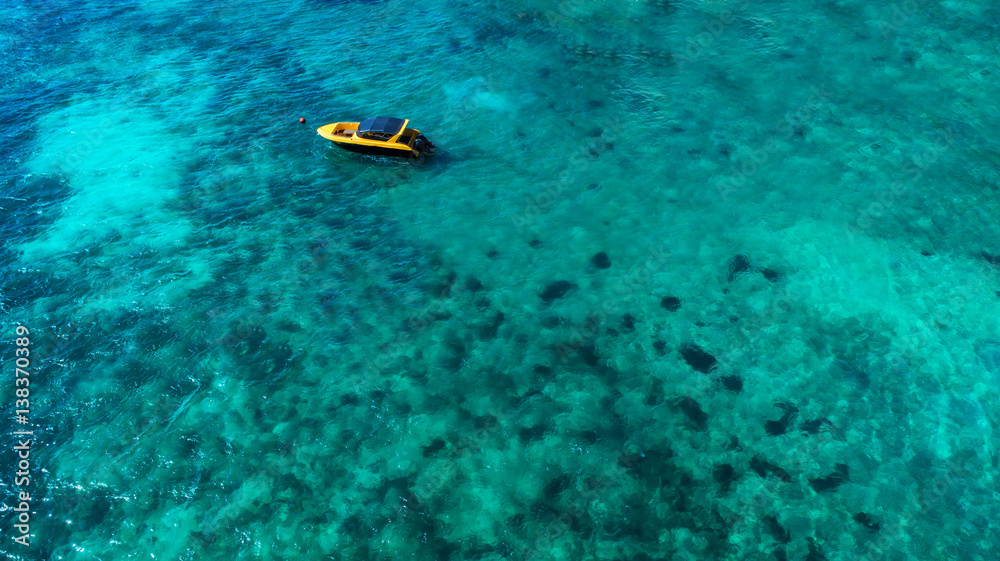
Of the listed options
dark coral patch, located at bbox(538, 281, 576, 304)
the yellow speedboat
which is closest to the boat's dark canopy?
the yellow speedboat

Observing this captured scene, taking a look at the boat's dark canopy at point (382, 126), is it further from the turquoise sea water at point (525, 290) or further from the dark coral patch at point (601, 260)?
the dark coral patch at point (601, 260)

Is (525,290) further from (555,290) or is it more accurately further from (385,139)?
(385,139)

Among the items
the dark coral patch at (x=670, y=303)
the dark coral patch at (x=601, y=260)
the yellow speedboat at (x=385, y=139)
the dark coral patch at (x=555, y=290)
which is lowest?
the dark coral patch at (x=670, y=303)

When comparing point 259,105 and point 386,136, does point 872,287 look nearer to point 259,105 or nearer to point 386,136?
point 386,136

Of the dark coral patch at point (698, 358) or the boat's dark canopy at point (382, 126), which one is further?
the boat's dark canopy at point (382, 126)

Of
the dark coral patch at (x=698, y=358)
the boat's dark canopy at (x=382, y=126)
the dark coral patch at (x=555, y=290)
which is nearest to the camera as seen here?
the dark coral patch at (x=698, y=358)

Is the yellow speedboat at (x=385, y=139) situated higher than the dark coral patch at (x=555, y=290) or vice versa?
the yellow speedboat at (x=385, y=139)

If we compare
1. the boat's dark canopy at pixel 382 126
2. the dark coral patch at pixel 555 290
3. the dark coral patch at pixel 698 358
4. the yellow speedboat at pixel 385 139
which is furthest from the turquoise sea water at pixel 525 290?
the boat's dark canopy at pixel 382 126

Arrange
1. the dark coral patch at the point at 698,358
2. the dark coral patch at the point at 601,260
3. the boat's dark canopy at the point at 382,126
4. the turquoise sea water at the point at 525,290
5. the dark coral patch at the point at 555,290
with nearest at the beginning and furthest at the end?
the turquoise sea water at the point at 525,290 → the dark coral patch at the point at 698,358 → the dark coral patch at the point at 555,290 → the dark coral patch at the point at 601,260 → the boat's dark canopy at the point at 382,126
